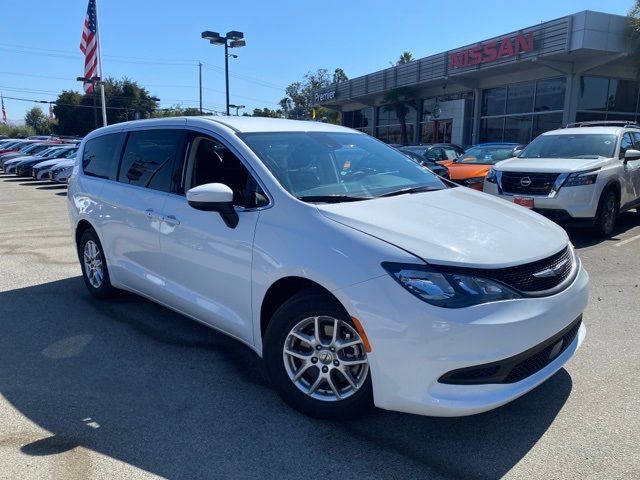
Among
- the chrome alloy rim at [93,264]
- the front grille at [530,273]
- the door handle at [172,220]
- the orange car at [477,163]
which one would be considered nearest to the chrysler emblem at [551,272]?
the front grille at [530,273]

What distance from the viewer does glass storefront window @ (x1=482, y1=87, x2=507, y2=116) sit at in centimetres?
2478

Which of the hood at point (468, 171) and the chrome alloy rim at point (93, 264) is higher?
the hood at point (468, 171)

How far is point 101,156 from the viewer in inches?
209

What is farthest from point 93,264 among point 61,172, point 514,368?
point 61,172

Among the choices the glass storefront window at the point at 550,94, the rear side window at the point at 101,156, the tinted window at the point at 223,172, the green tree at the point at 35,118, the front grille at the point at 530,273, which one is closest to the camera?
the front grille at the point at 530,273

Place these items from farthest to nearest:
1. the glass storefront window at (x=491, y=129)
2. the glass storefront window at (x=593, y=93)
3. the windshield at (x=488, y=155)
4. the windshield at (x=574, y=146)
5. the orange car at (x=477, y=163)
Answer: the glass storefront window at (x=491, y=129) < the glass storefront window at (x=593, y=93) < the windshield at (x=488, y=155) < the orange car at (x=477, y=163) < the windshield at (x=574, y=146)

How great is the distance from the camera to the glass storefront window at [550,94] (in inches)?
842

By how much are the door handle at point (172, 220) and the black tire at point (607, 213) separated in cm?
673

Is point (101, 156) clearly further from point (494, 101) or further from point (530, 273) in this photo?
point (494, 101)

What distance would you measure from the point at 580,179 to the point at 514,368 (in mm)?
6010

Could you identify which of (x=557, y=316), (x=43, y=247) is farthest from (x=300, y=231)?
(x=43, y=247)

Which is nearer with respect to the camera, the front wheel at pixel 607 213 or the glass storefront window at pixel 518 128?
the front wheel at pixel 607 213

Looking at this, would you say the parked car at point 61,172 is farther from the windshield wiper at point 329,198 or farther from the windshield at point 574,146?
the windshield wiper at point 329,198

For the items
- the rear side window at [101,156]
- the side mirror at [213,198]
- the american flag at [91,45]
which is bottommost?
the side mirror at [213,198]
